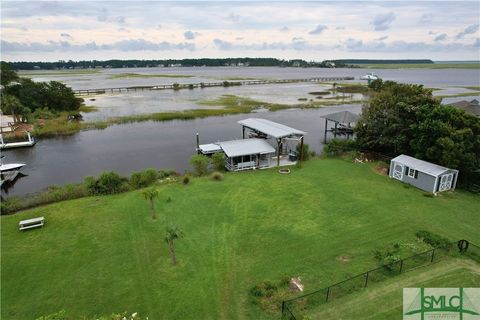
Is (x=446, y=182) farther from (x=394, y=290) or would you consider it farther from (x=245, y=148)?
(x=245, y=148)

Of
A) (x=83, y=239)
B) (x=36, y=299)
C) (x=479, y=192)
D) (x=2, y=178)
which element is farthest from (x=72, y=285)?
(x=479, y=192)

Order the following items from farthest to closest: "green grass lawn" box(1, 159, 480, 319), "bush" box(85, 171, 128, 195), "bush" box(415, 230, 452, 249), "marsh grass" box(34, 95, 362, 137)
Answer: "marsh grass" box(34, 95, 362, 137), "bush" box(85, 171, 128, 195), "bush" box(415, 230, 452, 249), "green grass lawn" box(1, 159, 480, 319)

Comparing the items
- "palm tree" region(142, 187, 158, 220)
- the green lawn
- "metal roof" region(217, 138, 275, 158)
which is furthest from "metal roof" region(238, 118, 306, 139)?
the green lawn

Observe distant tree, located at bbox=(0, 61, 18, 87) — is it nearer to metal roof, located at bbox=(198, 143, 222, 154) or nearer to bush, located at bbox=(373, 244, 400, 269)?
metal roof, located at bbox=(198, 143, 222, 154)

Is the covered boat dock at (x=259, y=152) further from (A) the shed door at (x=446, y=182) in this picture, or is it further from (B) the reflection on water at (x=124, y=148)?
(A) the shed door at (x=446, y=182)

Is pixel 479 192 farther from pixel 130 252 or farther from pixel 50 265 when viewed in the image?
pixel 50 265
